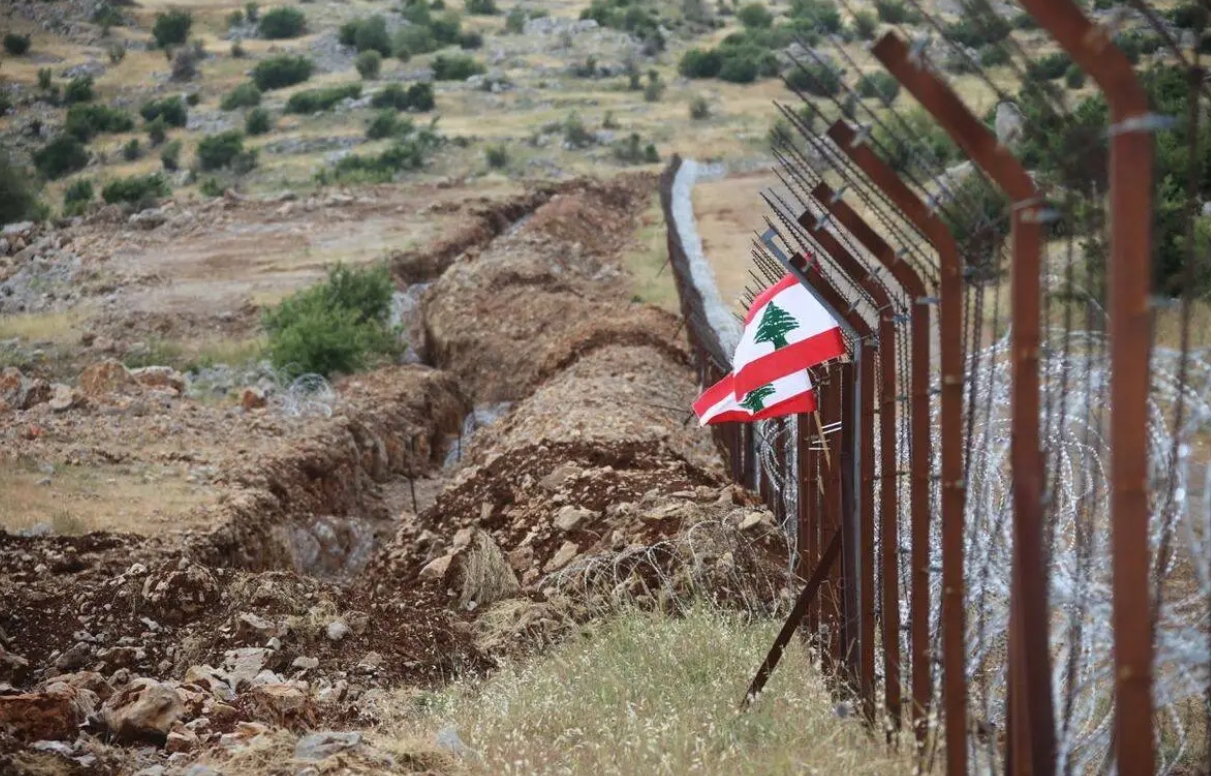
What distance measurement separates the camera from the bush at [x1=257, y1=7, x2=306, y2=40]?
86938 millimetres

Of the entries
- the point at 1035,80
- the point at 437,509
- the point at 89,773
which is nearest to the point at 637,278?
the point at 437,509

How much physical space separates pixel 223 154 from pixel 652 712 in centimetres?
5351

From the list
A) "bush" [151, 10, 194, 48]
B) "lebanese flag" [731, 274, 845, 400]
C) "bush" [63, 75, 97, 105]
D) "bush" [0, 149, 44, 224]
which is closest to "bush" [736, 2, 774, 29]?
"bush" [151, 10, 194, 48]

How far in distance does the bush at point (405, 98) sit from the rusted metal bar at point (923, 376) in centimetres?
6338

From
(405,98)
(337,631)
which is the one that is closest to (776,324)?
(337,631)

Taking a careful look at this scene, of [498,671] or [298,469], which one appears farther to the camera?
[298,469]

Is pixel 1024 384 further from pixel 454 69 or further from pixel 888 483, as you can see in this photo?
pixel 454 69

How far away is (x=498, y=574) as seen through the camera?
1101 centimetres

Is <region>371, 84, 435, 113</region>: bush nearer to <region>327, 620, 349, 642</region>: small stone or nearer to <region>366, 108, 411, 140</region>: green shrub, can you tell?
<region>366, 108, 411, 140</region>: green shrub

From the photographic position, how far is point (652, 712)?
21.1 feet

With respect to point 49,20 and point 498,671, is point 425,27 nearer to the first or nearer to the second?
point 49,20

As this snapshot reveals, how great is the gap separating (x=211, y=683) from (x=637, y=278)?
20.4 metres

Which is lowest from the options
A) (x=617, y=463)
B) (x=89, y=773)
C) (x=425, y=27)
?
(x=425, y=27)

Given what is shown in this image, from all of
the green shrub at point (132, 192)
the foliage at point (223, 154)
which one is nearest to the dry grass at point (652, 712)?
the green shrub at point (132, 192)
